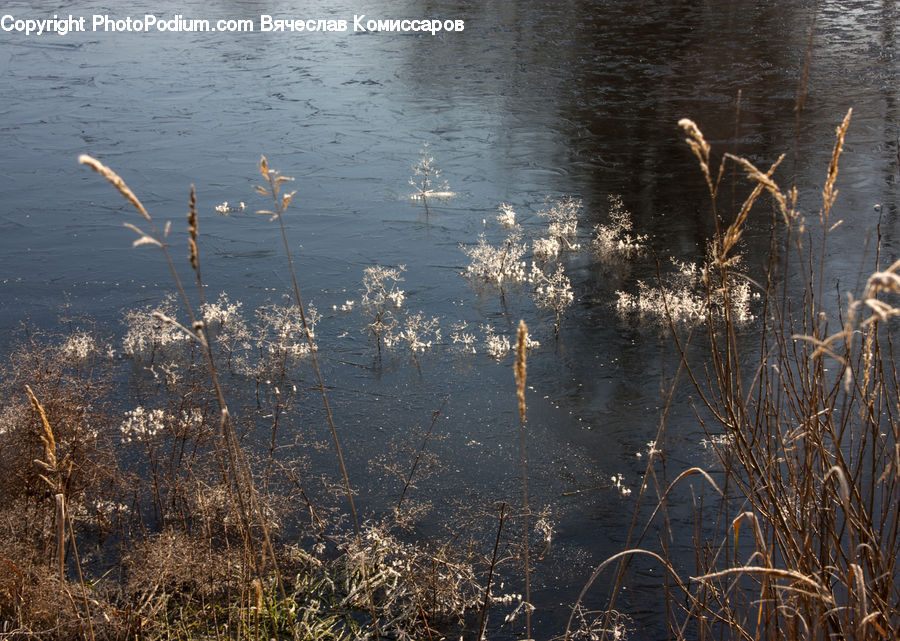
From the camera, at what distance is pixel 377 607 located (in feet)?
12.2

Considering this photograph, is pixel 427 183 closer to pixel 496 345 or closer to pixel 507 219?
pixel 507 219

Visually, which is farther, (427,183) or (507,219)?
(427,183)

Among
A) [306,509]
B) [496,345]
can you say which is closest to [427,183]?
[496,345]

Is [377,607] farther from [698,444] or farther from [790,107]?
[790,107]

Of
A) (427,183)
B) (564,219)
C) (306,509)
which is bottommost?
(306,509)

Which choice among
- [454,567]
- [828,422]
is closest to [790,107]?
[454,567]

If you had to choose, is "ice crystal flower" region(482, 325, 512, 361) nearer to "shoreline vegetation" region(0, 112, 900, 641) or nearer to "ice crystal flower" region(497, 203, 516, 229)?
"shoreline vegetation" region(0, 112, 900, 641)

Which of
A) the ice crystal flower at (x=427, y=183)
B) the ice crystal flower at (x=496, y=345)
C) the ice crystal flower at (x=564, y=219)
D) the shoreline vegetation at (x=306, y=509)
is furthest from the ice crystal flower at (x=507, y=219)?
the ice crystal flower at (x=496, y=345)

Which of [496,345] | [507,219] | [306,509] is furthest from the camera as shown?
[507,219]

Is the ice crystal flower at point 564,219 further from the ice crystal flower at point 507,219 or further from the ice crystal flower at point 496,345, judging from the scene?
the ice crystal flower at point 496,345

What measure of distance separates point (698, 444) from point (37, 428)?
128 inches

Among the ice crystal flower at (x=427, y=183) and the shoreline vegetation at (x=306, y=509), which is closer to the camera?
the shoreline vegetation at (x=306, y=509)

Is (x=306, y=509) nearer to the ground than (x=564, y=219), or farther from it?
nearer to the ground

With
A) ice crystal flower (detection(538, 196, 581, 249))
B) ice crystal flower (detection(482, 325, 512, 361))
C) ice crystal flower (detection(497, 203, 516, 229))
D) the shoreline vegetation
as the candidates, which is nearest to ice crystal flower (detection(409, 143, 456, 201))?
ice crystal flower (detection(497, 203, 516, 229))
